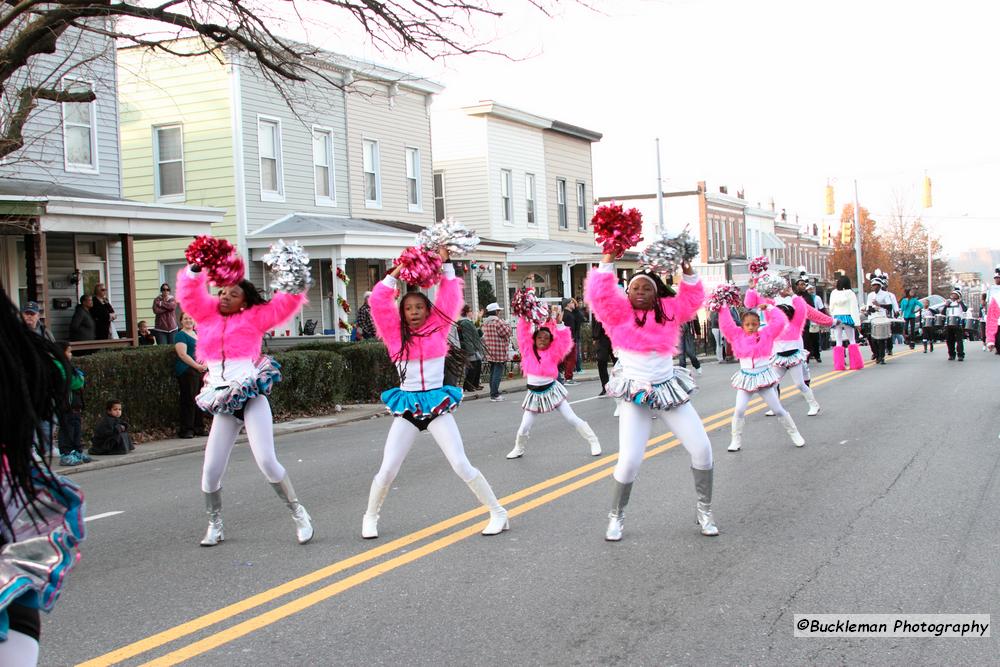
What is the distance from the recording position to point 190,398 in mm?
14273

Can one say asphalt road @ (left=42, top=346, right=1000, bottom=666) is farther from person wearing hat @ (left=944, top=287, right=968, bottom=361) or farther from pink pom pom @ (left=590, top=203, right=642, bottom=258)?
person wearing hat @ (left=944, top=287, right=968, bottom=361)

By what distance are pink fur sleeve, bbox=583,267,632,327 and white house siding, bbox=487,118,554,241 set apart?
2703cm

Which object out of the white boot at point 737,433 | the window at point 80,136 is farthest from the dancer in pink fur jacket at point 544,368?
the window at point 80,136

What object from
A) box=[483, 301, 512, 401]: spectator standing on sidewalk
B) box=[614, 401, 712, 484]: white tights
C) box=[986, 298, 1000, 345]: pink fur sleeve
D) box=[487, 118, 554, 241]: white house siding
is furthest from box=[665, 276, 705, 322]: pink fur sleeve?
box=[487, 118, 554, 241]: white house siding

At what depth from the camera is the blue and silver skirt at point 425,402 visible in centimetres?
671

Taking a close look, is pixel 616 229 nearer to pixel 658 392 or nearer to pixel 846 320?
pixel 658 392

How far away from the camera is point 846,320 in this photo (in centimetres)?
2097

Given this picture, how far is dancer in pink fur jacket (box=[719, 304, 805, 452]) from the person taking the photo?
10805mm

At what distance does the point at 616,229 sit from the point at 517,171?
28933 millimetres

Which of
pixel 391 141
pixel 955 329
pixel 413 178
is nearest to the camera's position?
pixel 955 329

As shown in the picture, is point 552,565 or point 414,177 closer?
point 552,565

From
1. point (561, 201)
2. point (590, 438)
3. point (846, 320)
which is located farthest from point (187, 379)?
point (561, 201)

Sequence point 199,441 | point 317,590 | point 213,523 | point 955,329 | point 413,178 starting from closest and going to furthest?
point 317,590, point 213,523, point 199,441, point 955,329, point 413,178

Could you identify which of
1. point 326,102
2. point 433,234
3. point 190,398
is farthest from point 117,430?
point 326,102
